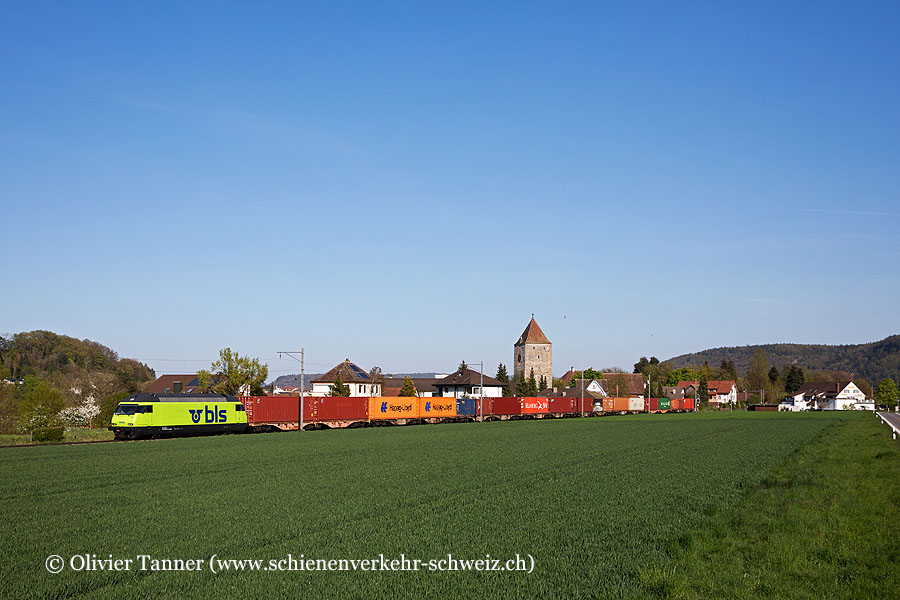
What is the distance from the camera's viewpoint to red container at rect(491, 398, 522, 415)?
274ft

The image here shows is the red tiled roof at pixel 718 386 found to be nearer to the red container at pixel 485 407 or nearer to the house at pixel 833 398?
the house at pixel 833 398

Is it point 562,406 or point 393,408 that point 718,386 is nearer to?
point 562,406

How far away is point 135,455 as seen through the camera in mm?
31250

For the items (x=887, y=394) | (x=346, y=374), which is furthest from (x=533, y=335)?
(x=887, y=394)

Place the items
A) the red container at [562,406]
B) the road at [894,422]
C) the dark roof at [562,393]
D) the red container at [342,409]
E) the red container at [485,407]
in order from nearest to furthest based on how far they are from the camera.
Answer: the road at [894,422] → the red container at [342,409] → the red container at [485,407] → the red container at [562,406] → the dark roof at [562,393]

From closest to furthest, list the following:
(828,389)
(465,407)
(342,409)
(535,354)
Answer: (342,409) < (465,407) < (535,354) < (828,389)

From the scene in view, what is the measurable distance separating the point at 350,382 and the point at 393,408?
196ft

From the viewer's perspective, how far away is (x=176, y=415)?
46.8 metres

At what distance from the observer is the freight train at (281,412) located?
147 feet

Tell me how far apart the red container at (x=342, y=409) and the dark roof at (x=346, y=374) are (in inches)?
2541

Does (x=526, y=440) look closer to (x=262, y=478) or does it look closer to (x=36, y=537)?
(x=262, y=478)

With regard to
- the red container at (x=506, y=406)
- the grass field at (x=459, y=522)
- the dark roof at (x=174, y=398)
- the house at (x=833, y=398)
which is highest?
the dark roof at (x=174, y=398)

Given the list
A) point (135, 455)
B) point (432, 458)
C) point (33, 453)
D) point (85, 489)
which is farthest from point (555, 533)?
point (33, 453)

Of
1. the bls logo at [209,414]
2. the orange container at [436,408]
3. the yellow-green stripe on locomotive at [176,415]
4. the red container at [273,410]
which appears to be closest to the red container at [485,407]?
the orange container at [436,408]
